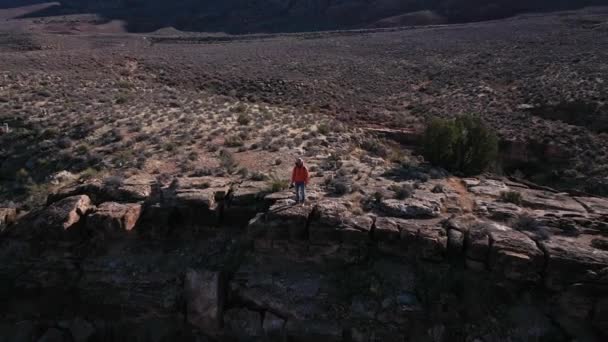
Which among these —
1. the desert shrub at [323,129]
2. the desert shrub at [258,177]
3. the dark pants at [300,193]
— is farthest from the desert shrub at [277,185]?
the desert shrub at [323,129]

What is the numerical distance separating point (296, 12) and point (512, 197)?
236 ft

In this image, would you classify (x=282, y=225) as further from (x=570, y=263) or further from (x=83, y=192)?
(x=570, y=263)

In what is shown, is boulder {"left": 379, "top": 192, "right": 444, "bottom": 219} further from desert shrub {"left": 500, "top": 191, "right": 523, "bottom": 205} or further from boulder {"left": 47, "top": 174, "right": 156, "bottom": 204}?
boulder {"left": 47, "top": 174, "right": 156, "bottom": 204}

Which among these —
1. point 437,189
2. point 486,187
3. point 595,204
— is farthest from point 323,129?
point 595,204

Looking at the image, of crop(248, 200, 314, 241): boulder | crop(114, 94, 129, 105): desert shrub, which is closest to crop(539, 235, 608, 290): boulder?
crop(248, 200, 314, 241): boulder

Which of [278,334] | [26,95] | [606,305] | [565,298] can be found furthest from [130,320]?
[26,95]

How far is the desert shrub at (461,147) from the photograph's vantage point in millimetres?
14578

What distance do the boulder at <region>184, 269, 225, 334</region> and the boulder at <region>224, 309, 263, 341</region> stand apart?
0.20 m

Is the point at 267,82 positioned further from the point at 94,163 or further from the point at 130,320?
the point at 130,320

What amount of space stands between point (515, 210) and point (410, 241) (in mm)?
2931

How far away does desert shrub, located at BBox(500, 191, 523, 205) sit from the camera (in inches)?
422

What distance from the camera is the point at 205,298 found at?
361 inches

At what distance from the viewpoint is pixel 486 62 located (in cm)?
3281

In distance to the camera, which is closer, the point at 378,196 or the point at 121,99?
the point at 378,196
